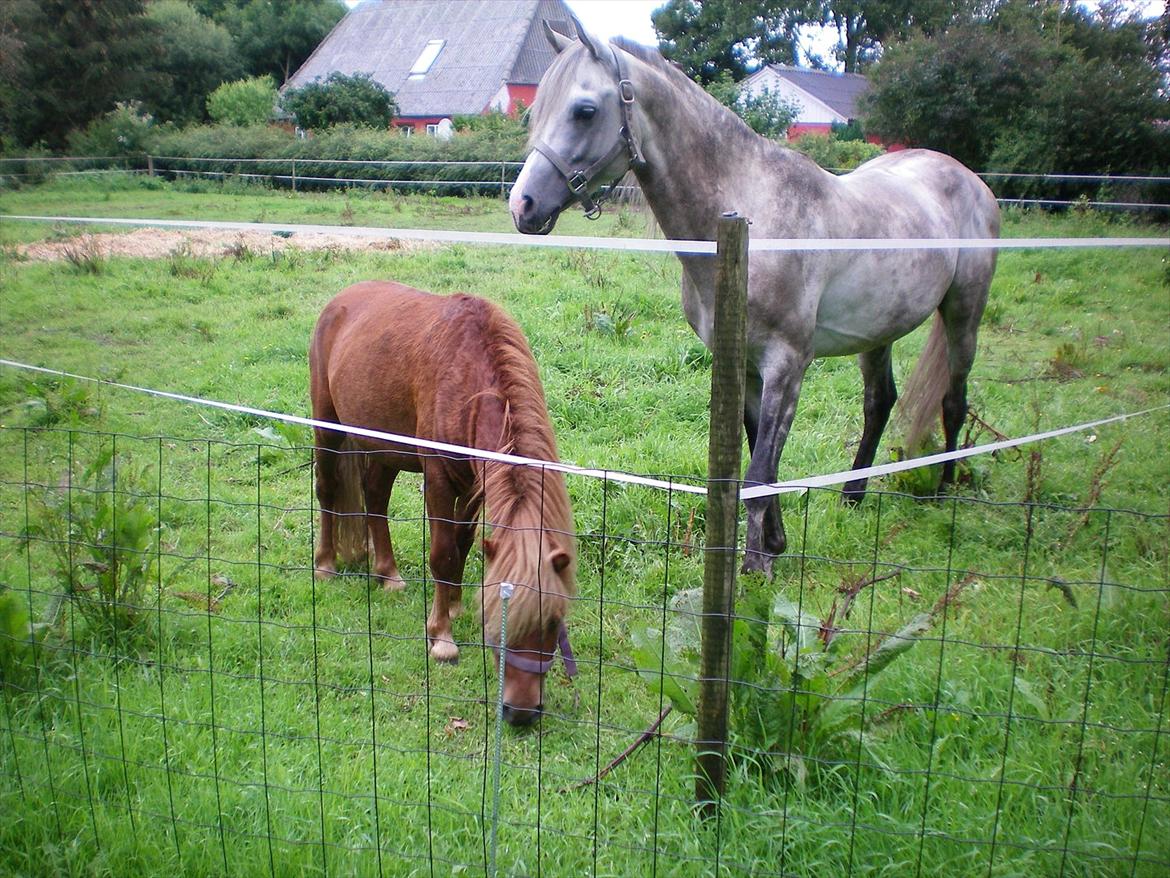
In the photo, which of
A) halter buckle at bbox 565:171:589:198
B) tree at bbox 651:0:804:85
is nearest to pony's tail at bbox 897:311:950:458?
halter buckle at bbox 565:171:589:198

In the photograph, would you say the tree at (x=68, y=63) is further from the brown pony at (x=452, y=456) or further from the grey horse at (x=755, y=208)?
the grey horse at (x=755, y=208)

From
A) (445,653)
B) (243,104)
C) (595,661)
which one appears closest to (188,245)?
(445,653)

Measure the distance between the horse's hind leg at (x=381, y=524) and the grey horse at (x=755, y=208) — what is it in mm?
1563

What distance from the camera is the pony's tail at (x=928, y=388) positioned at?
527cm

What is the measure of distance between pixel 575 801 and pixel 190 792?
1.19 metres

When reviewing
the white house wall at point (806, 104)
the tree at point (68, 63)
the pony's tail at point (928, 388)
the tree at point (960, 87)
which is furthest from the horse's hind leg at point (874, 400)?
the white house wall at point (806, 104)

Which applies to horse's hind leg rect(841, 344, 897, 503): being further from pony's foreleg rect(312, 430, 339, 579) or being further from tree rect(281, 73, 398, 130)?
tree rect(281, 73, 398, 130)

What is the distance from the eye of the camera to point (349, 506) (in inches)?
181

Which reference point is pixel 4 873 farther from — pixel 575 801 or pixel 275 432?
pixel 275 432

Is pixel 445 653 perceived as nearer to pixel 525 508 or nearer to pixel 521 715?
pixel 521 715

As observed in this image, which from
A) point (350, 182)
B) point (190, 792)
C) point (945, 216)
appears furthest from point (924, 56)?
point (190, 792)

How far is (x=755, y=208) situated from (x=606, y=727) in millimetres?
2355

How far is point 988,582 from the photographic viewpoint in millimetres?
4094

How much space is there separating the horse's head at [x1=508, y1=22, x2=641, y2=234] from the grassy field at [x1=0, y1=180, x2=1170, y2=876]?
124cm
